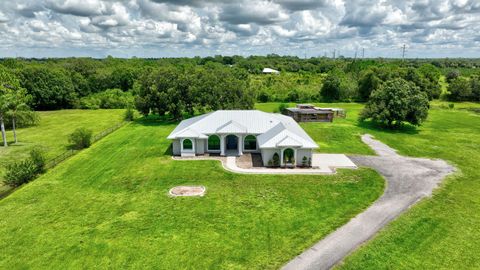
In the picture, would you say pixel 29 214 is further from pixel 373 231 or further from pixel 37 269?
pixel 373 231

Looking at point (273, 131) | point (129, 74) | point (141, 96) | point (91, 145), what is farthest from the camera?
point (129, 74)

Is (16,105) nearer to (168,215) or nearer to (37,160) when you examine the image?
(37,160)

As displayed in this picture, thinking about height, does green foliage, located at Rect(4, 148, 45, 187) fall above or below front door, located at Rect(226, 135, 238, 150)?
below

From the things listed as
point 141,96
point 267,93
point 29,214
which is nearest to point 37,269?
point 29,214

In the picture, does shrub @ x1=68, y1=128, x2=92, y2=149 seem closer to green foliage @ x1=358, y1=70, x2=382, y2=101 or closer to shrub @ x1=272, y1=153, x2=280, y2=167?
shrub @ x1=272, y1=153, x2=280, y2=167

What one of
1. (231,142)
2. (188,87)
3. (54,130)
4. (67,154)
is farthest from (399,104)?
(54,130)

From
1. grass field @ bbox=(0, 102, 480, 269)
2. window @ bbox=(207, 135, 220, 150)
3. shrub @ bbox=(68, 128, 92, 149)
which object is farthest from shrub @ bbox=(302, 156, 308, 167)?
shrub @ bbox=(68, 128, 92, 149)

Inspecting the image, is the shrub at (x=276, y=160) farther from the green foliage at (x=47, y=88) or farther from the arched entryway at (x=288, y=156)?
the green foliage at (x=47, y=88)
